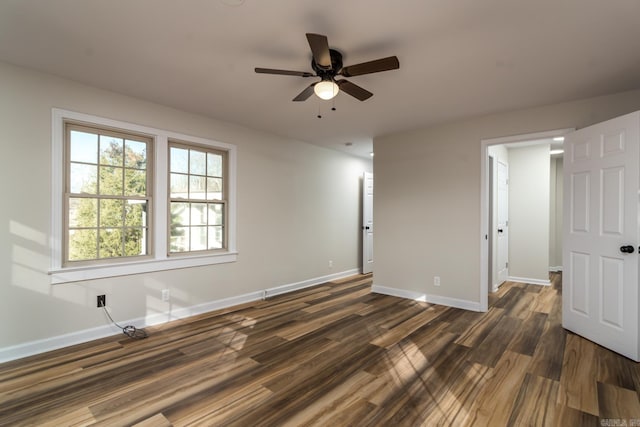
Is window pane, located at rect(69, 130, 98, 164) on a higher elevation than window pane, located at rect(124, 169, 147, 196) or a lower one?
higher

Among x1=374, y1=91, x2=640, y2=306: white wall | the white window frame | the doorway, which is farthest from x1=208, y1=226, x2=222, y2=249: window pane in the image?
the doorway

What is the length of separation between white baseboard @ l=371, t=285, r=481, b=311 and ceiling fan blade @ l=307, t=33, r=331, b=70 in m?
3.57

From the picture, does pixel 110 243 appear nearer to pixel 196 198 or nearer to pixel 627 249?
pixel 196 198

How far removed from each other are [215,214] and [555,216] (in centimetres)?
699

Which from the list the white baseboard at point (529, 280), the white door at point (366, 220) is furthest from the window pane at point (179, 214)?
the white baseboard at point (529, 280)

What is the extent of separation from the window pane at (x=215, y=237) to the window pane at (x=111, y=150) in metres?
1.37

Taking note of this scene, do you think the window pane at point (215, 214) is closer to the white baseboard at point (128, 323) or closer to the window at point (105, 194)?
the window at point (105, 194)

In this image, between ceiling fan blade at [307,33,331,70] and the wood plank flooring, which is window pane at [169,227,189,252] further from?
ceiling fan blade at [307,33,331,70]

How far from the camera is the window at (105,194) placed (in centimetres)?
312

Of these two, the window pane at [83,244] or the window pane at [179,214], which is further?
the window pane at [179,214]

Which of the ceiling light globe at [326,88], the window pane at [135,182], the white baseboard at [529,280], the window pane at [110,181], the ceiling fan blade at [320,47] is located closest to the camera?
the ceiling fan blade at [320,47]

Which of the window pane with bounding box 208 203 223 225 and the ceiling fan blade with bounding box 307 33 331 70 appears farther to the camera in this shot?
the window pane with bounding box 208 203 223 225

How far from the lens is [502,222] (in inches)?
218

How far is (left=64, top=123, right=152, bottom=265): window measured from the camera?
3119 mm
